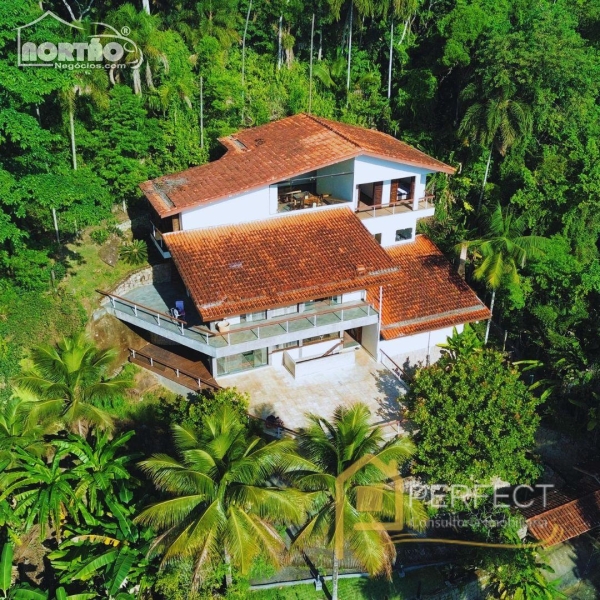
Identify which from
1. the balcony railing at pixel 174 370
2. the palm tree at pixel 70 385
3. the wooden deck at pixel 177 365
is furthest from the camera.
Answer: the wooden deck at pixel 177 365

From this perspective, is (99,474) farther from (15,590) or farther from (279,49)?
(279,49)

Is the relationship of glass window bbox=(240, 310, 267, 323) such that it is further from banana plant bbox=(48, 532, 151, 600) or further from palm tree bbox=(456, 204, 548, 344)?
palm tree bbox=(456, 204, 548, 344)

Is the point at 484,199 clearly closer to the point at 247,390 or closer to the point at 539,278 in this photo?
the point at 539,278

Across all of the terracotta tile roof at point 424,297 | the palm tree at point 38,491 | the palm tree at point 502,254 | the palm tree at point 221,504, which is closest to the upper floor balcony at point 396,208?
the terracotta tile roof at point 424,297

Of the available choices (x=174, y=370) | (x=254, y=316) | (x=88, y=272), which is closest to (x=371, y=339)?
(x=254, y=316)

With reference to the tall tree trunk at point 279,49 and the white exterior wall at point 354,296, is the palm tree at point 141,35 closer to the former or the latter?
the tall tree trunk at point 279,49

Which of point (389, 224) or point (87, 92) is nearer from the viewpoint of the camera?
point (87, 92)

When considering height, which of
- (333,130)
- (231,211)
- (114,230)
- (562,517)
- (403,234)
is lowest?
(562,517)
